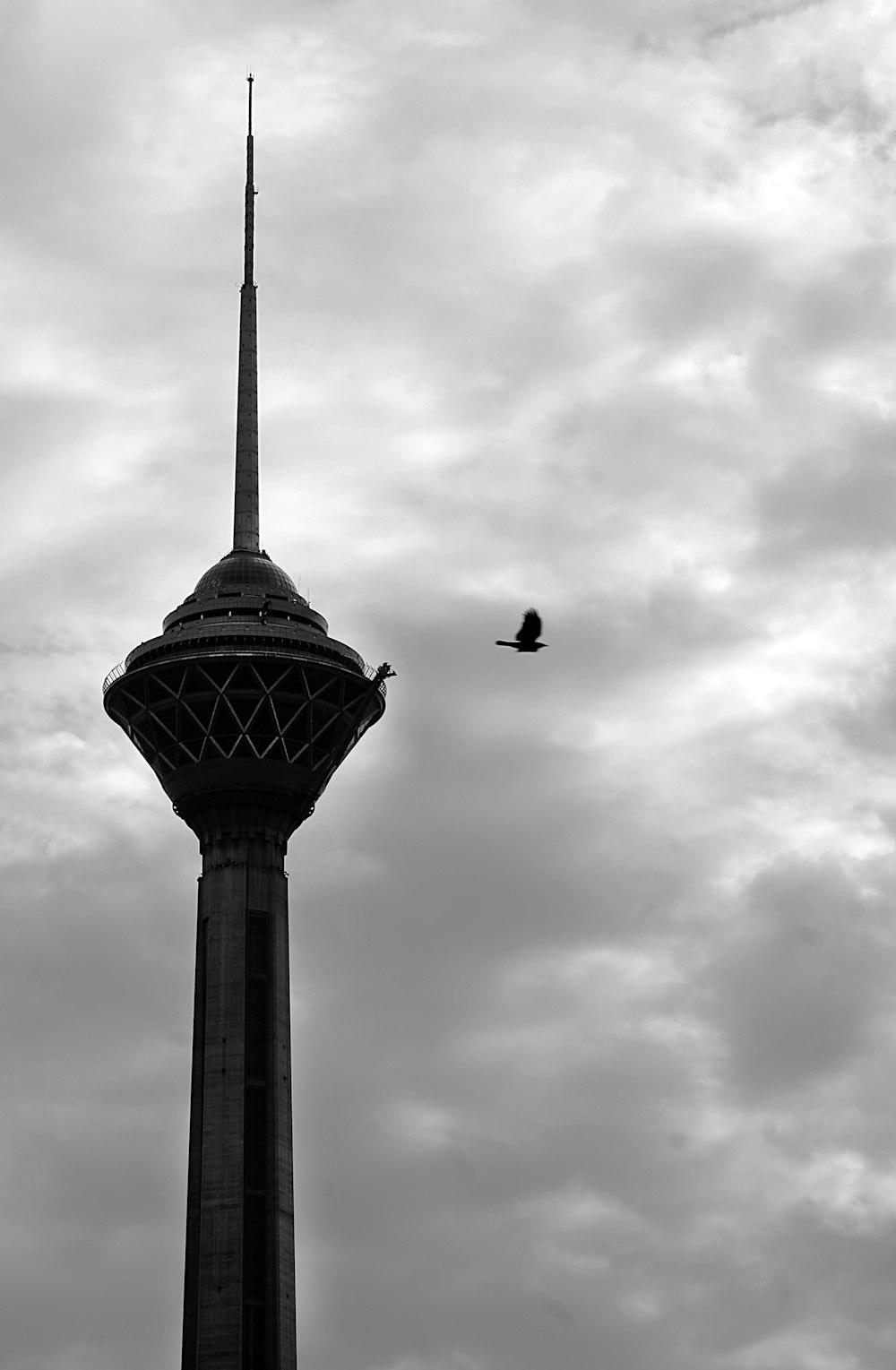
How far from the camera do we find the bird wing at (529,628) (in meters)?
104

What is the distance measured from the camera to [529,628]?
10469 centimetres

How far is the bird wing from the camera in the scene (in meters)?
104

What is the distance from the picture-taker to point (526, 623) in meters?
105
